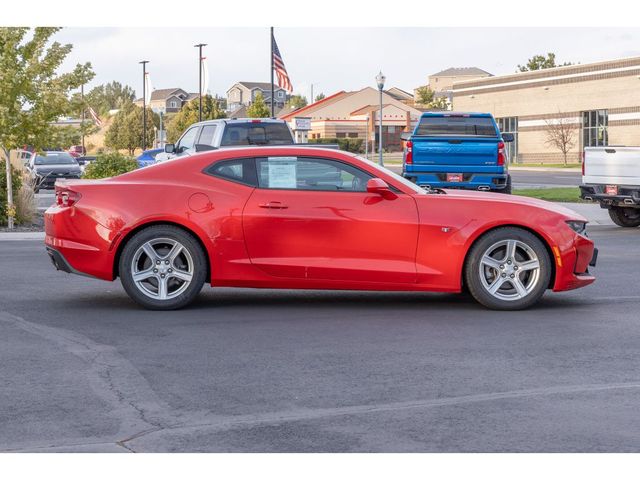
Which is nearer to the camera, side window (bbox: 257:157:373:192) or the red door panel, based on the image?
the red door panel

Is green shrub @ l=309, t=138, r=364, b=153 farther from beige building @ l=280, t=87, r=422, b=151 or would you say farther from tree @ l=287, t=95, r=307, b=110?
tree @ l=287, t=95, r=307, b=110

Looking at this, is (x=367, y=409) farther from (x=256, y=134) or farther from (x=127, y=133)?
(x=127, y=133)

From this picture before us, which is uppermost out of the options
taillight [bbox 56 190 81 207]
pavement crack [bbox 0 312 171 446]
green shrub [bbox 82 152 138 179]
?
green shrub [bbox 82 152 138 179]

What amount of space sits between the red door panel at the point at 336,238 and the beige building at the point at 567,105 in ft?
207

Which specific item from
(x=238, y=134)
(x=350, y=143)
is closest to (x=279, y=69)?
(x=238, y=134)

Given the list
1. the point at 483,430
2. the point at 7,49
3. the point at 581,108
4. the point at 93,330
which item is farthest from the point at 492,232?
the point at 581,108

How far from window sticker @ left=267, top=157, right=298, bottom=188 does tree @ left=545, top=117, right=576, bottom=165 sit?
64.9m

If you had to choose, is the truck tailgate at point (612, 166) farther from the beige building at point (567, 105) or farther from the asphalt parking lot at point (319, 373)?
the beige building at point (567, 105)

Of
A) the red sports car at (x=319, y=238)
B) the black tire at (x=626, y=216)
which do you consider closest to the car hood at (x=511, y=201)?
the red sports car at (x=319, y=238)

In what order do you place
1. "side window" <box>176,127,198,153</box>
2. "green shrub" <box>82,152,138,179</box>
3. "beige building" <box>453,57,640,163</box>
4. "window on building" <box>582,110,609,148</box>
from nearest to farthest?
1. "side window" <box>176,127,198,153</box>
2. "green shrub" <box>82,152,138,179</box>
3. "beige building" <box>453,57,640,163</box>
4. "window on building" <box>582,110,609,148</box>

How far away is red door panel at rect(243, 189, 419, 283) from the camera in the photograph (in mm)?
9844

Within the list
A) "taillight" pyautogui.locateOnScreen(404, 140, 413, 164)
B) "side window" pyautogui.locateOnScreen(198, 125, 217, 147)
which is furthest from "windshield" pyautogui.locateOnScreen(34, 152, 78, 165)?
"taillight" pyautogui.locateOnScreen(404, 140, 413, 164)

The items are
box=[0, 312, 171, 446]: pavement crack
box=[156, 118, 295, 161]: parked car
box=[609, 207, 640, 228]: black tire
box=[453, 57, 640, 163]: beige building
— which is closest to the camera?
box=[0, 312, 171, 446]: pavement crack

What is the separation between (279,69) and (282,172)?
31.6 meters
